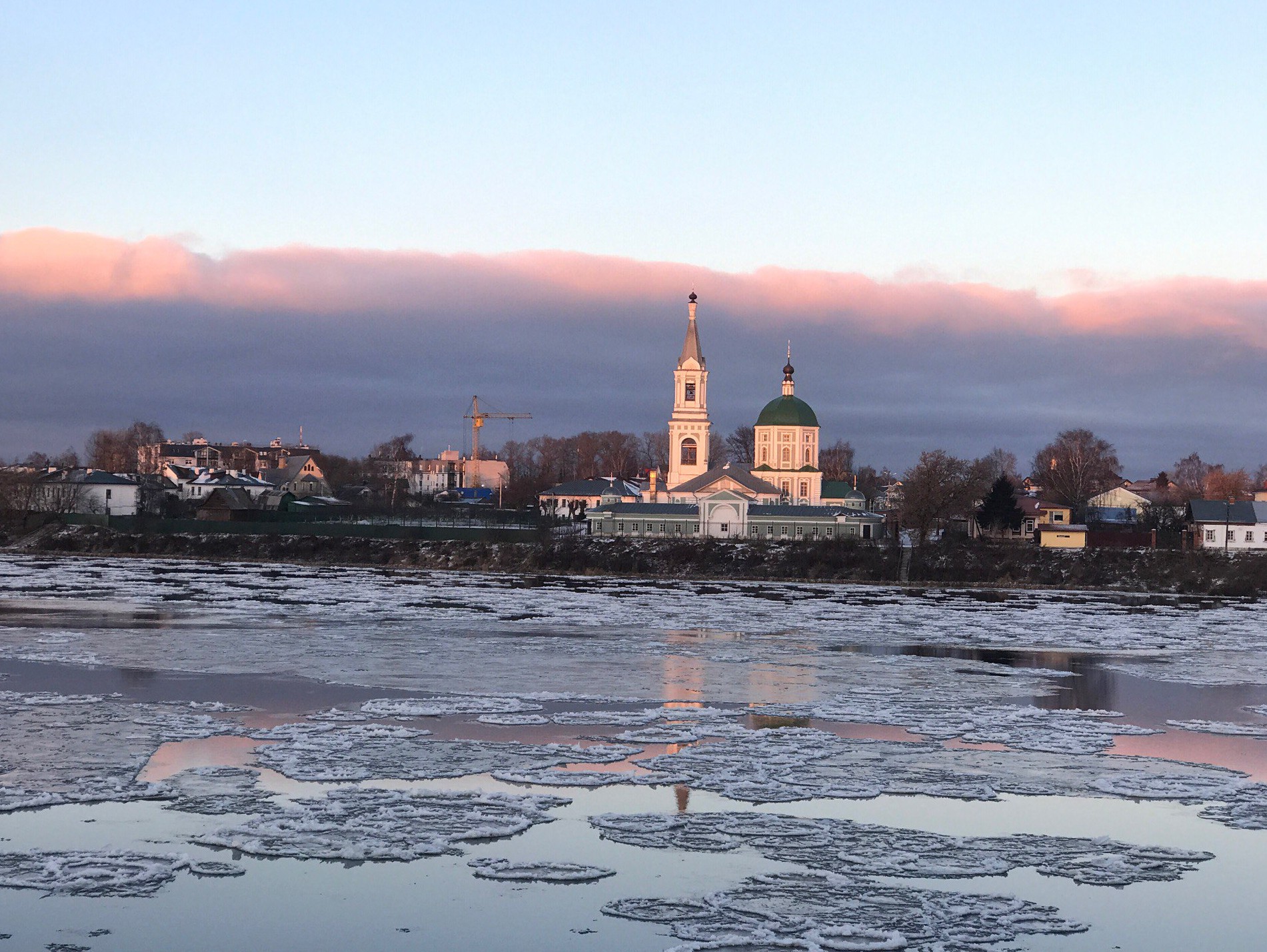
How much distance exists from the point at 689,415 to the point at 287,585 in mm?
57539

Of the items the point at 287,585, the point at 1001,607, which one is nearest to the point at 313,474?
the point at 287,585

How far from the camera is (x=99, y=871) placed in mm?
9477

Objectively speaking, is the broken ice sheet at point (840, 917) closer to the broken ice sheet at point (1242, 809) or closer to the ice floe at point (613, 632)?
the broken ice sheet at point (1242, 809)

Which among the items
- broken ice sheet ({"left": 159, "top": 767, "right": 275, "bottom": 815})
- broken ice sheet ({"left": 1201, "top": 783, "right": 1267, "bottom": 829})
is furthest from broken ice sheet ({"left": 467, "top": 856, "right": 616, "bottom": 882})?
broken ice sheet ({"left": 1201, "top": 783, "right": 1267, "bottom": 829})

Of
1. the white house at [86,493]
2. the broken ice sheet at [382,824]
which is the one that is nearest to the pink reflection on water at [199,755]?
the broken ice sheet at [382,824]

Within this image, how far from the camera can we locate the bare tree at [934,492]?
2783 inches

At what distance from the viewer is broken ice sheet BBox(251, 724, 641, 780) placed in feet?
43.1

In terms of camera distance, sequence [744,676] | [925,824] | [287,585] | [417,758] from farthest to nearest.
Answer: [287,585] → [744,676] → [417,758] → [925,824]

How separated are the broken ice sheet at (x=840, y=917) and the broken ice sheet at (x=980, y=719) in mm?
6358

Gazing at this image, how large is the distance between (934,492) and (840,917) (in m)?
63.6

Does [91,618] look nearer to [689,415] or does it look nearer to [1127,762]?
[1127,762]

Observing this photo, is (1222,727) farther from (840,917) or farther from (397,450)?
(397,450)

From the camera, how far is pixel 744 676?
71.1 ft

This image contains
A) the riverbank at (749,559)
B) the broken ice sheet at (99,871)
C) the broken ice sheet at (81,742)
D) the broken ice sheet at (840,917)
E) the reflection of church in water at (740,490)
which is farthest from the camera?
the reflection of church in water at (740,490)
